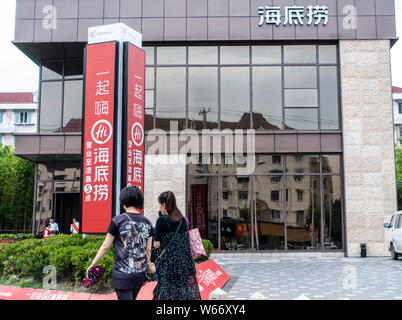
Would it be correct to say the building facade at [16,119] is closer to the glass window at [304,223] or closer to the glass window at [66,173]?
the glass window at [66,173]

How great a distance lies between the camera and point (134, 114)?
10547mm

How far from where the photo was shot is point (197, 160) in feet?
62.2

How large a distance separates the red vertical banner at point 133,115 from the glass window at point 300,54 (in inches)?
389

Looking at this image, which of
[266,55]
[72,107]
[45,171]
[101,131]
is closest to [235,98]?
[266,55]

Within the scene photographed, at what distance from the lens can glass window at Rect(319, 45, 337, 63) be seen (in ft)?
63.2

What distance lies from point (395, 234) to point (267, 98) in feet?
23.3

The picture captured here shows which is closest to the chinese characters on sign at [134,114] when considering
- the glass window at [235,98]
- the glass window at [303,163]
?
the glass window at [235,98]

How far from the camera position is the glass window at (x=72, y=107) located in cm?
1959

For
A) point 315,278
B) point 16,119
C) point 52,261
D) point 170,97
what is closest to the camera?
point 52,261

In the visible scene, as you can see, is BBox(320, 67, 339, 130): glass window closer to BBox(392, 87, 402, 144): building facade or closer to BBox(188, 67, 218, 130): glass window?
BBox(188, 67, 218, 130): glass window

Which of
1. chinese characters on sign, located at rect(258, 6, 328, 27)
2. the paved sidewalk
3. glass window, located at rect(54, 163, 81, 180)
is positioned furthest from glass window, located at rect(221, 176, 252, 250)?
chinese characters on sign, located at rect(258, 6, 328, 27)

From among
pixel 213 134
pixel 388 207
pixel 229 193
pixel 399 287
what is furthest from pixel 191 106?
pixel 399 287

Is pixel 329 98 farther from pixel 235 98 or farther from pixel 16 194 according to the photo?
pixel 16 194
